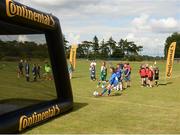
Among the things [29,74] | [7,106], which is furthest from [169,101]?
[7,106]

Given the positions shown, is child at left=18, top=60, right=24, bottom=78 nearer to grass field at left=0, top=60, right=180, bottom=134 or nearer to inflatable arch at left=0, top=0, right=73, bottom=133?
grass field at left=0, top=60, right=180, bottom=134

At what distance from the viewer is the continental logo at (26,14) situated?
9.16 m

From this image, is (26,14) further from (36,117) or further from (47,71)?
(36,117)

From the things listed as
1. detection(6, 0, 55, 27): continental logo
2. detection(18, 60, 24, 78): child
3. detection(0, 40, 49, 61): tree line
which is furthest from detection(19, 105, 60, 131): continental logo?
detection(6, 0, 55, 27): continental logo

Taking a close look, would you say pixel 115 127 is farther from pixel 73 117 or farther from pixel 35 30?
pixel 35 30

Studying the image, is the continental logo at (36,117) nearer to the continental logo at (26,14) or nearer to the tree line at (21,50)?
Result: the tree line at (21,50)

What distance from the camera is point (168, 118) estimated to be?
12.0 meters

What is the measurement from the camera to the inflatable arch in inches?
360

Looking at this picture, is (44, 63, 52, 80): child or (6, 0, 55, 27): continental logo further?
(44, 63, 52, 80): child

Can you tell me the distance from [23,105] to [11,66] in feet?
3.50

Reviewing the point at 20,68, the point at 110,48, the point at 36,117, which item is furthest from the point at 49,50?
the point at 110,48

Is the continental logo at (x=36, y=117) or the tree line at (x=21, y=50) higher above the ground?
the tree line at (x=21, y=50)

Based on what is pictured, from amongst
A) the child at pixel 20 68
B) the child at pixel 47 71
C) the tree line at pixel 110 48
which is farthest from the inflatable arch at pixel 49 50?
the tree line at pixel 110 48

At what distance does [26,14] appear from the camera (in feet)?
32.9
